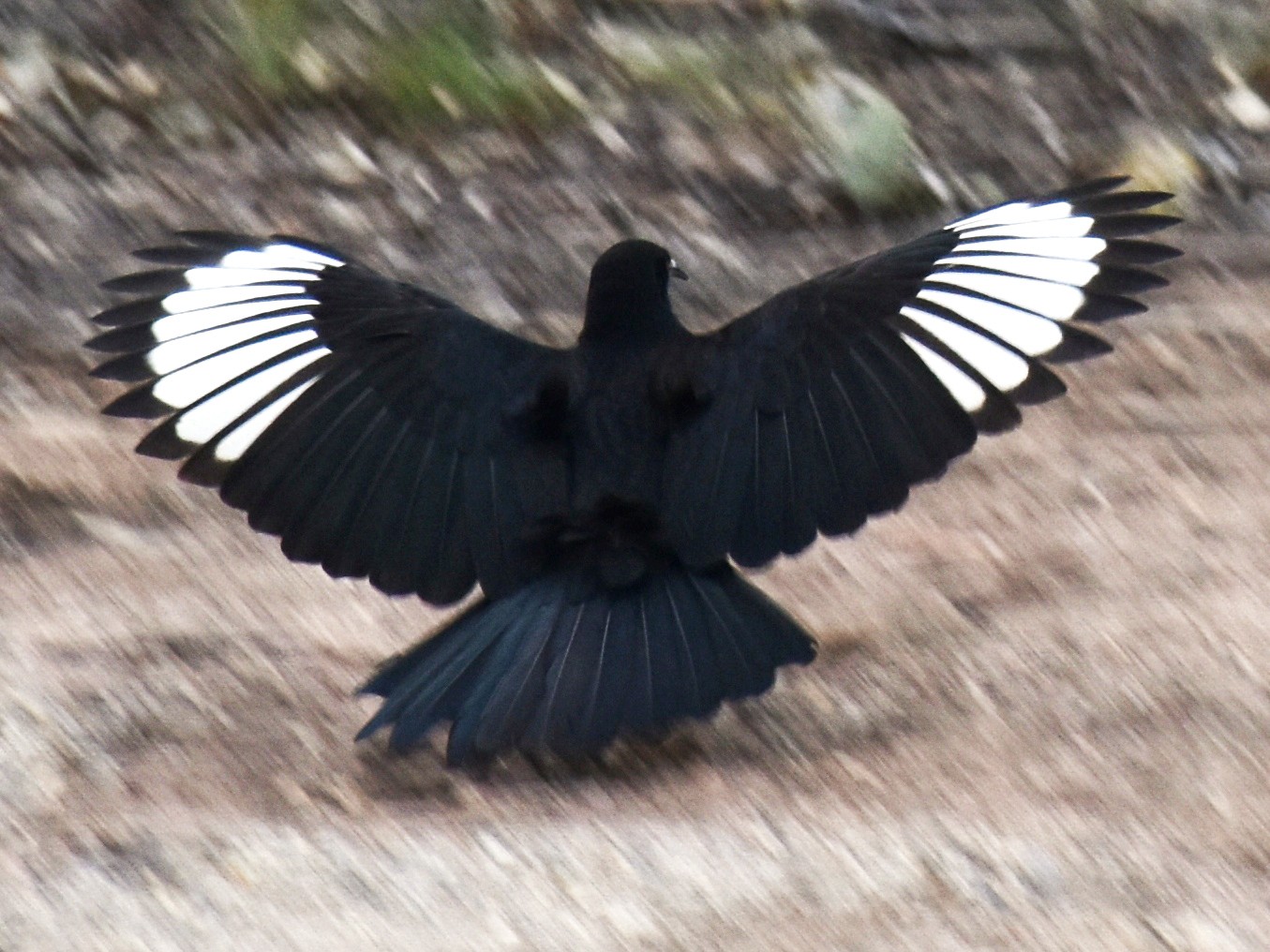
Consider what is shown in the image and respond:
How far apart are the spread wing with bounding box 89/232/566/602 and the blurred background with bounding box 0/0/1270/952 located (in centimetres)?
34

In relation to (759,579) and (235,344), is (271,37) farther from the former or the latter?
(759,579)

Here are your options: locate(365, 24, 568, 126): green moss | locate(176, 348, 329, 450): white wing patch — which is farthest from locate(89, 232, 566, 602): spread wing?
locate(365, 24, 568, 126): green moss

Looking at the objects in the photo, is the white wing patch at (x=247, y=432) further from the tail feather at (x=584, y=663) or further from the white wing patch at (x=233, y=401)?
the tail feather at (x=584, y=663)

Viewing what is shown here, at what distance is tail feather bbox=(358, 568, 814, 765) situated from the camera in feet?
9.15

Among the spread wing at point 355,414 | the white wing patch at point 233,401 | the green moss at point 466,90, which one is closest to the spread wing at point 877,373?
the spread wing at point 355,414

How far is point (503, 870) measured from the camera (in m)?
2.73

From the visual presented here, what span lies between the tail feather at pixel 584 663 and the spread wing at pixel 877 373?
0.09 metres

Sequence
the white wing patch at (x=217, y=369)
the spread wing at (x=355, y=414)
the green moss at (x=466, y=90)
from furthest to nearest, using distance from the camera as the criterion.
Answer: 1. the green moss at (x=466, y=90)
2. the white wing patch at (x=217, y=369)
3. the spread wing at (x=355, y=414)

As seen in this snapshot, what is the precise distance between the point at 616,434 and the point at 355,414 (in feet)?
1.36

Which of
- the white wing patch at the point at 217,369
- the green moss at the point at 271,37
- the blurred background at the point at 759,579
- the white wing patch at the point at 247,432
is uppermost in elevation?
the green moss at the point at 271,37

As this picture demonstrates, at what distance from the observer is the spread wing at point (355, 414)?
9.88 ft

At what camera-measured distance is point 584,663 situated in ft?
9.34

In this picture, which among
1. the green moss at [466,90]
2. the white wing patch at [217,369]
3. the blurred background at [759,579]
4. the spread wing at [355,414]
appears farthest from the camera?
the green moss at [466,90]

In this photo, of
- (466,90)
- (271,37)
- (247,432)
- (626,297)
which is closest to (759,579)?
(626,297)
